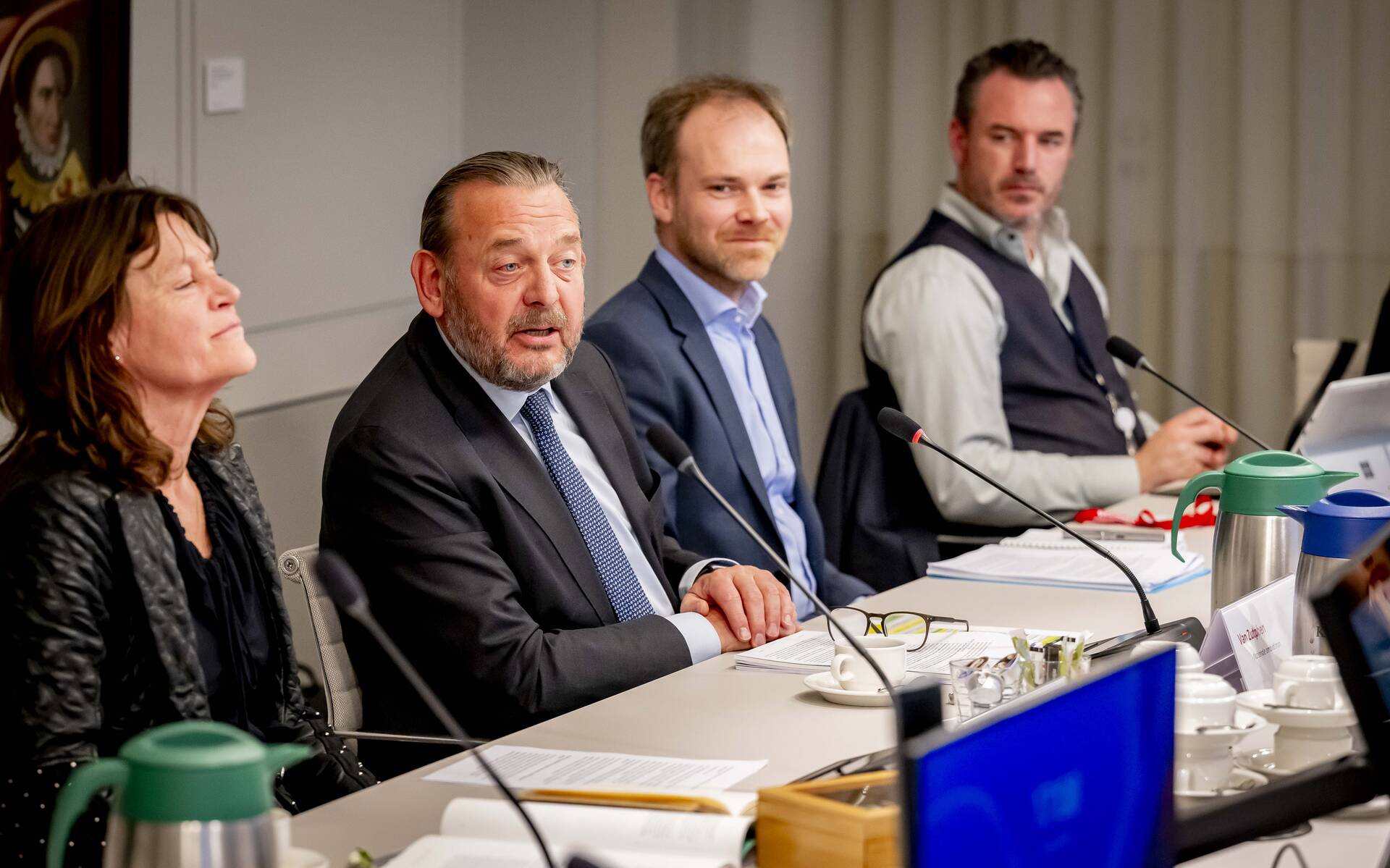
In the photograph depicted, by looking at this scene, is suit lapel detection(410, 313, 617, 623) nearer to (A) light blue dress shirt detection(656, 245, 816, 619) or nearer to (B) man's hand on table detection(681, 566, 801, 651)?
(B) man's hand on table detection(681, 566, 801, 651)

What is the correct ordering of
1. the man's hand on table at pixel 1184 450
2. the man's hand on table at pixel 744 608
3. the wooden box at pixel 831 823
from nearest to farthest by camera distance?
the wooden box at pixel 831 823, the man's hand on table at pixel 744 608, the man's hand on table at pixel 1184 450

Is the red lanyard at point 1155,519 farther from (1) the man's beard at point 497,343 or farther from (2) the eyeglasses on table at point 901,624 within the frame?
(1) the man's beard at point 497,343

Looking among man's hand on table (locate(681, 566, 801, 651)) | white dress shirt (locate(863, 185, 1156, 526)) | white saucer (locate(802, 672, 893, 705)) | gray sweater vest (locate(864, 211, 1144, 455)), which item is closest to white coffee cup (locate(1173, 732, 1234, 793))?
white saucer (locate(802, 672, 893, 705))

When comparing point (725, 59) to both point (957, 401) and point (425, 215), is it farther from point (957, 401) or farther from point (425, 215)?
point (425, 215)

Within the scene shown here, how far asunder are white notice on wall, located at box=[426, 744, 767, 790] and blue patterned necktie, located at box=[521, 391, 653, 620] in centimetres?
55

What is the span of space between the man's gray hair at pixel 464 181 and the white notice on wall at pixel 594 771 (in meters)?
0.85

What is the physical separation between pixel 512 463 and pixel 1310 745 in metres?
1.03

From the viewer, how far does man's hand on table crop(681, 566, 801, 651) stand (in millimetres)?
2062

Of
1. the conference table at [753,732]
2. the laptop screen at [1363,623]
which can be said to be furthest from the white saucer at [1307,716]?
the laptop screen at [1363,623]

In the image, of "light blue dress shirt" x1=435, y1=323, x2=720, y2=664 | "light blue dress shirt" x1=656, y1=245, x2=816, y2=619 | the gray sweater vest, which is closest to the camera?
"light blue dress shirt" x1=435, y1=323, x2=720, y2=664

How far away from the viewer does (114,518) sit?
1.74m

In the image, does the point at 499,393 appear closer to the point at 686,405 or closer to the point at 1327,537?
the point at 686,405

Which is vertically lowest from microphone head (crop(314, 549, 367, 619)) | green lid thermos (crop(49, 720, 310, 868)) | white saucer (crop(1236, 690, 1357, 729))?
white saucer (crop(1236, 690, 1357, 729))

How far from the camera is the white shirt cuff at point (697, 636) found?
202 cm
